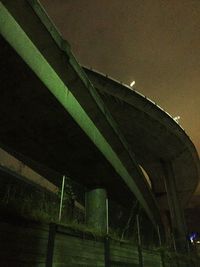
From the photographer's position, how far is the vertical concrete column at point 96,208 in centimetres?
1173

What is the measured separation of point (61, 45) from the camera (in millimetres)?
7477

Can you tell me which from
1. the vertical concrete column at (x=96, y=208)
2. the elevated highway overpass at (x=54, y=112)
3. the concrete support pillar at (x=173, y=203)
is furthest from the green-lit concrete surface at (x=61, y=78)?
the concrete support pillar at (x=173, y=203)

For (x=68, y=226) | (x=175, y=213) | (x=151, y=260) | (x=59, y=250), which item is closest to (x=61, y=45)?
(x=68, y=226)

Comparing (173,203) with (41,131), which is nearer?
(41,131)

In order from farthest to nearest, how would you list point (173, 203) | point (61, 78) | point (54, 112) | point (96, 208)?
point (173, 203)
point (96, 208)
point (54, 112)
point (61, 78)

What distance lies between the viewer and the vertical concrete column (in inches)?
462

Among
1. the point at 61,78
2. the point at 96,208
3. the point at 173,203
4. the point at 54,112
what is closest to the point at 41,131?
the point at 54,112

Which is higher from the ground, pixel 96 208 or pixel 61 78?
pixel 61 78

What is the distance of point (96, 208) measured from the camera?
12125 mm

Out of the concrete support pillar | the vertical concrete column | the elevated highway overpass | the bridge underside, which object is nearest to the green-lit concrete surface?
the elevated highway overpass

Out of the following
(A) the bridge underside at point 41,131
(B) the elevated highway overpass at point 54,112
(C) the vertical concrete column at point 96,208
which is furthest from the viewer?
(C) the vertical concrete column at point 96,208

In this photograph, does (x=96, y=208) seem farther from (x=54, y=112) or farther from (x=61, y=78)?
(x=61, y=78)

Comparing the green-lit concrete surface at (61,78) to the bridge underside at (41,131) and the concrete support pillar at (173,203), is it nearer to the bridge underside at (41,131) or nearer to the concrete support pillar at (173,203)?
the bridge underside at (41,131)

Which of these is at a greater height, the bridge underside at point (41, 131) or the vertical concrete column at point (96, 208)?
the bridge underside at point (41, 131)
